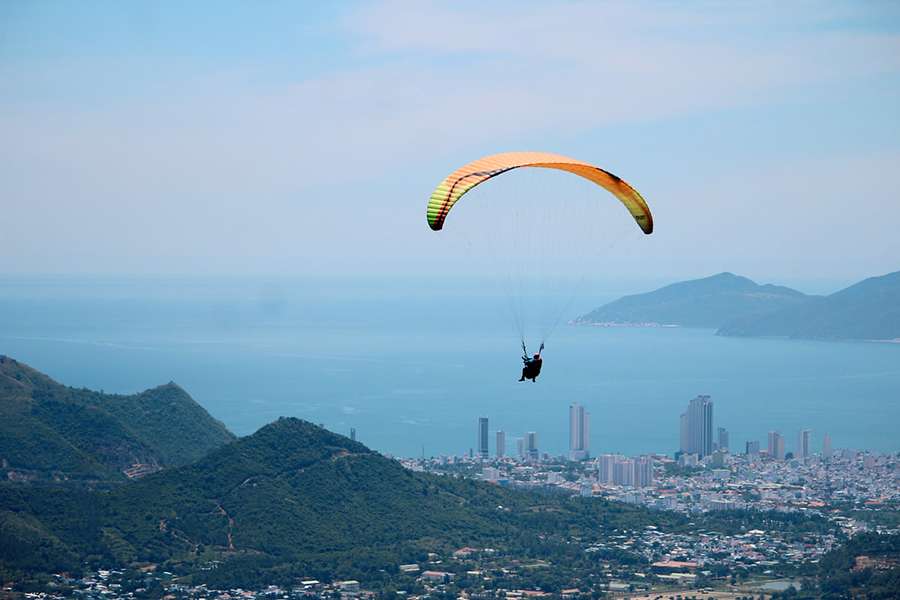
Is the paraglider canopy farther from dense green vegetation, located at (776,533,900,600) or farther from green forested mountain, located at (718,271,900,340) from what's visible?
green forested mountain, located at (718,271,900,340)

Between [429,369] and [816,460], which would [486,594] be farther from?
[429,369]

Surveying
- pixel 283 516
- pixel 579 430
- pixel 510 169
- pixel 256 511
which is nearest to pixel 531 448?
pixel 579 430

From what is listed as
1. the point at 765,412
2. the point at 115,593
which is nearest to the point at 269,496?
the point at 115,593

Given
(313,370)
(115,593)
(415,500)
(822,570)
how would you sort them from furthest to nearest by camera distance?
(313,370) → (415,500) → (822,570) → (115,593)

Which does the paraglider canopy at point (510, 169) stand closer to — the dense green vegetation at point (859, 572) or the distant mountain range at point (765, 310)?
the dense green vegetation at point (859, 572)

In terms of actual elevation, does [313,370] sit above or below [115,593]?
above
